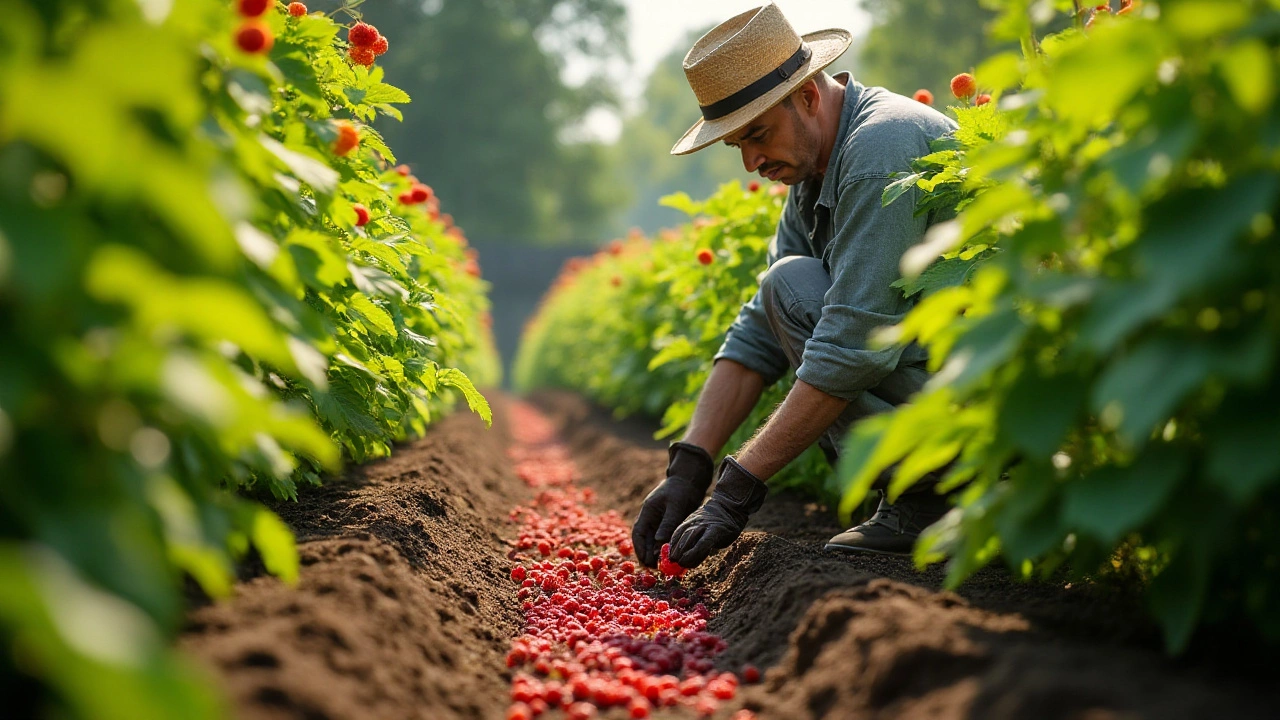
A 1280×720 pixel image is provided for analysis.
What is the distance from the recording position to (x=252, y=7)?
6.77ft

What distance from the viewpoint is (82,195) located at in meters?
1.38

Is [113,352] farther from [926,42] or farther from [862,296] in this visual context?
[926,42]

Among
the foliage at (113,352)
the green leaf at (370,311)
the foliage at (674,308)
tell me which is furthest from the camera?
the foliage at (674,308)

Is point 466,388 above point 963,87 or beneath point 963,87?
beneath

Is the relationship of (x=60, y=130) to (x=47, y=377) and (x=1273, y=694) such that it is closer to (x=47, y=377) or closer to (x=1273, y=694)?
(x=47, y=377)

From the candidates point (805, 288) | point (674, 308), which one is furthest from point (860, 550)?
point (674, 308)

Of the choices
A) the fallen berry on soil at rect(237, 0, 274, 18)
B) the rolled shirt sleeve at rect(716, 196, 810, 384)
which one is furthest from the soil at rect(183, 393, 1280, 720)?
the fallen berry on soil at rect(237, 0, 274, 18)

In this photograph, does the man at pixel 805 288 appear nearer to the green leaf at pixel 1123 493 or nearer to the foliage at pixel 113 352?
the green leaf at pixel 1123 493

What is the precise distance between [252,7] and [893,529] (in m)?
2.56

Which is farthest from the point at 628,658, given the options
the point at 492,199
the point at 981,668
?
the point at 492,199

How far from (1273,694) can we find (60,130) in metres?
1.95

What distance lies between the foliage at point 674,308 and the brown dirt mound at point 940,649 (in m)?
1.42

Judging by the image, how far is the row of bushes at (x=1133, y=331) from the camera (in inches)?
56.4

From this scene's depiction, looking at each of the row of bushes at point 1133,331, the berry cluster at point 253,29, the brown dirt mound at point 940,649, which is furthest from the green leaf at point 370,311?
the row of bushes at point 1133,331
